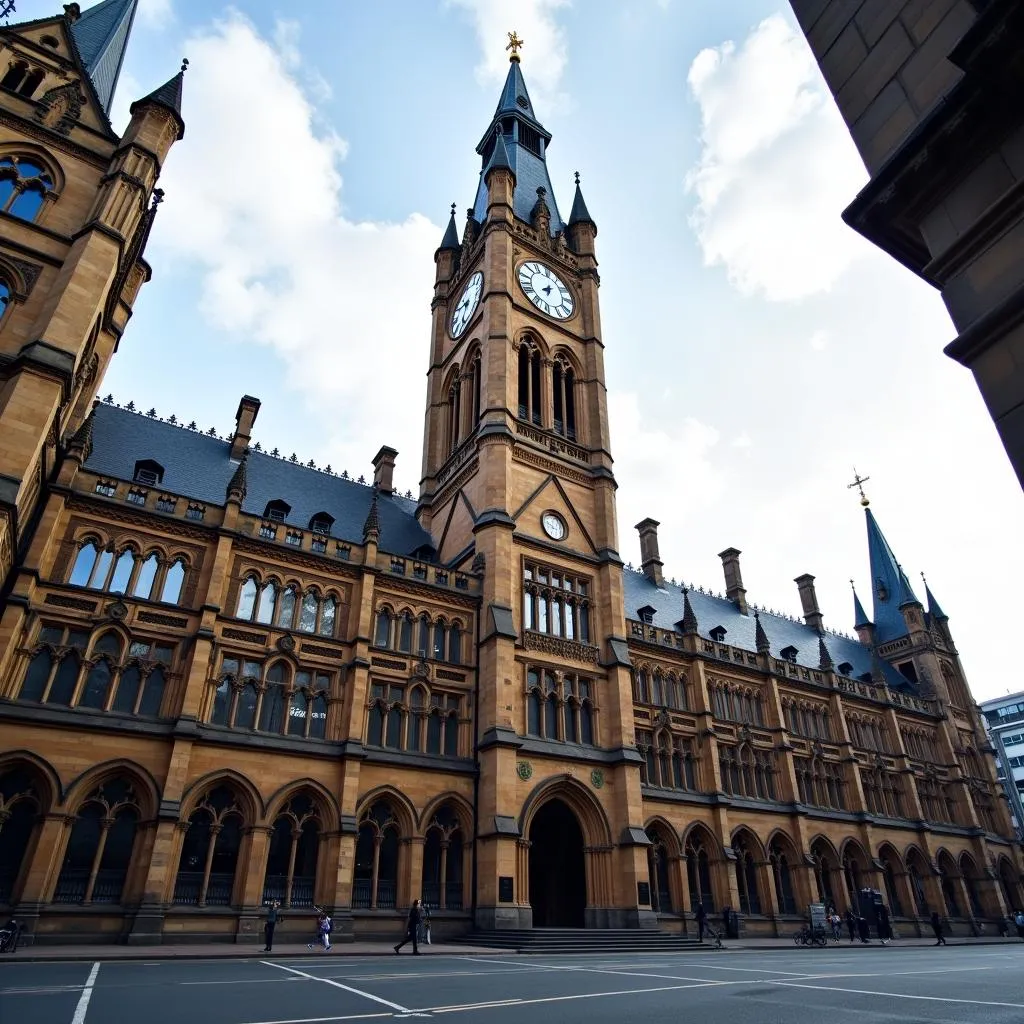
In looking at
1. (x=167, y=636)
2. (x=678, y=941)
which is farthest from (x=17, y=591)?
(x=678, y=941)

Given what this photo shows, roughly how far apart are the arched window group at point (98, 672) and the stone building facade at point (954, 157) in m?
23.0

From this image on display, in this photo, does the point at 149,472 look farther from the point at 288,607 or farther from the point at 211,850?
the point at 211,850

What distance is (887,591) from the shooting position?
6038cm

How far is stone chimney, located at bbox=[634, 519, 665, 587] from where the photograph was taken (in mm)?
48197

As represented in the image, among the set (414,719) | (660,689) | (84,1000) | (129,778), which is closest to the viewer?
(84,1000)

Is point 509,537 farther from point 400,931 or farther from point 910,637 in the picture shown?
point 910,637

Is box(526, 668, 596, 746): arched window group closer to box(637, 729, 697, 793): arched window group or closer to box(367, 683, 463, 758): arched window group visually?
box(367, 683, 463, 758): arched window group

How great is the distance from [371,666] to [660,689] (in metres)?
16.6

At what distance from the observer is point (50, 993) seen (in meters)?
10.2

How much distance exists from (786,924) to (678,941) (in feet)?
41.3

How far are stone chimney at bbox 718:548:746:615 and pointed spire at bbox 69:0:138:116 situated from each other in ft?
149

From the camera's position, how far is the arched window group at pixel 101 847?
64.9 feet

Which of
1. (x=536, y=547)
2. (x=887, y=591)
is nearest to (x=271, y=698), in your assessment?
(x=536, y=547)

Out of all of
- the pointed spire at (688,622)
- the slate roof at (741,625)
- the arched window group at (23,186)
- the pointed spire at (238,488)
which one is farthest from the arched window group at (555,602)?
the arched window group at (23,186)
